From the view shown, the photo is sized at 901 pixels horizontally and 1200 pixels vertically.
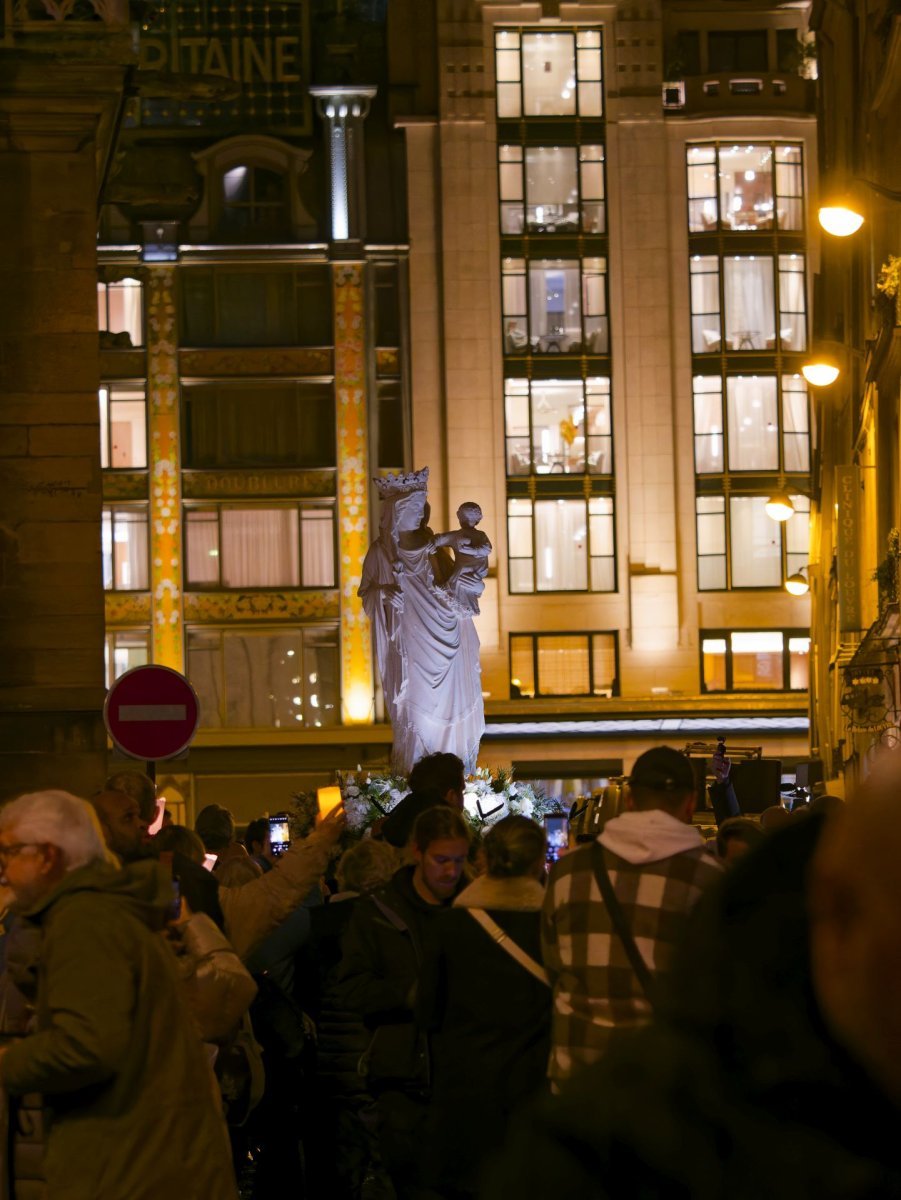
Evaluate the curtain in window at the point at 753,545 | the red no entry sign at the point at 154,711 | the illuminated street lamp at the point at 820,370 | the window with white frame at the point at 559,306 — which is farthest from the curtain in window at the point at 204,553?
the red no entry sign at the point at 154,711

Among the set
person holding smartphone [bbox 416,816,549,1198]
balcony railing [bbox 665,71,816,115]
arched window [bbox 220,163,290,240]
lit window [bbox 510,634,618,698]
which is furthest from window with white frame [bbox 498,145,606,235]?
person holding smartphone [bbox 416,816,549,1198]

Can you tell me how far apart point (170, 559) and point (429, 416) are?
22.1ft

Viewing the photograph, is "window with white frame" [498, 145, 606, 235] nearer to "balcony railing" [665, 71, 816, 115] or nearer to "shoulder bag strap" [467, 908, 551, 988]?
"balcony railing" [665, 71, 816, 115]

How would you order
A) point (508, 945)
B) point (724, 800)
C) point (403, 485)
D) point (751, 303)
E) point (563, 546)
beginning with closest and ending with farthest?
point (508, 945), point (724, 800), point (403, 485), point (563, 546), point (751, 303)

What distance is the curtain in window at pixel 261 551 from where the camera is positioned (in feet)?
178

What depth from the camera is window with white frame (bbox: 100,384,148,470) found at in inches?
2126

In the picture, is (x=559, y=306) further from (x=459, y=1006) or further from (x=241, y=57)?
(x=459, y=1006)

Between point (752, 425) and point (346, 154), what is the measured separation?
36.9 ft

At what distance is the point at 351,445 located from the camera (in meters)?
54.0

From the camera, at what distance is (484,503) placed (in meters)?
54.2

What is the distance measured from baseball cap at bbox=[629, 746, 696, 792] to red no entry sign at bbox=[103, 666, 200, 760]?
287 inches

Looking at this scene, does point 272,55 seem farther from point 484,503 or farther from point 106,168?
point 106,168

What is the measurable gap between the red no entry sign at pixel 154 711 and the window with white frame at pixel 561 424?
4037cm

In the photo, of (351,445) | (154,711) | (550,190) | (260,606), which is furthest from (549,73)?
(154,711)
